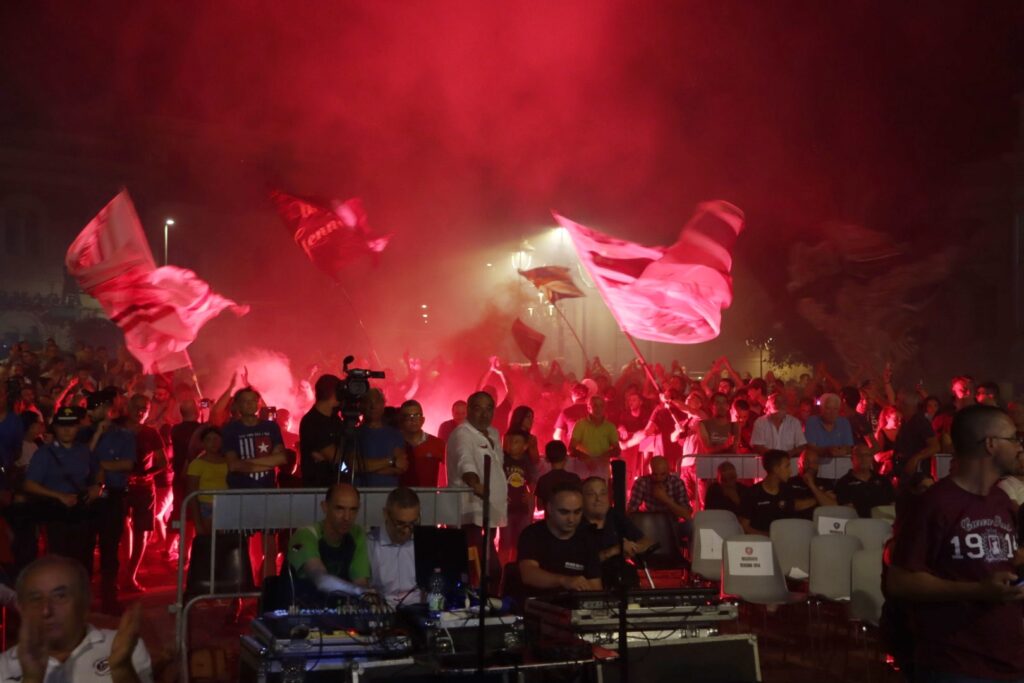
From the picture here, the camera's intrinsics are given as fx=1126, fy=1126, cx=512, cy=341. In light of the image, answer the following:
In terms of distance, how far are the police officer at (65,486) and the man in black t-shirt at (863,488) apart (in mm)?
6825

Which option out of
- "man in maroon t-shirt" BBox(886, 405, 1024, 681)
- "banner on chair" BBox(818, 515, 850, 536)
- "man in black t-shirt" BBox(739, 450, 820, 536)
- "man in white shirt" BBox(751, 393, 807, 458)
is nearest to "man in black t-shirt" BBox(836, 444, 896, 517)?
"man in black t-shirt" BBox(739, 450, 820, 536)

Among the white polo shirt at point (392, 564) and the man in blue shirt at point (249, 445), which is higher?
the man in blue shirt at point (249, 445)

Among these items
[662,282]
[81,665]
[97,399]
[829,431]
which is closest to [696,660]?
[81,665]

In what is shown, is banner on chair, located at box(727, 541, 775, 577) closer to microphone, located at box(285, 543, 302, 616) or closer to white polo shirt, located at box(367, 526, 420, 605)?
white polo shirt, located at box(367, 526, 420, 605)

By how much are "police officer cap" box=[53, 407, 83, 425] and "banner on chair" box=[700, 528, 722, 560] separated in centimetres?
535

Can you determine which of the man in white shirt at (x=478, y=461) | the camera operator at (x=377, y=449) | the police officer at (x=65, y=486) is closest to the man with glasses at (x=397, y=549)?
the man in white shirt at (x=478, y=461)

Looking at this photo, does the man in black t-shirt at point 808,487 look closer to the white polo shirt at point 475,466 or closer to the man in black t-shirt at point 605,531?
the man in black t-shirt at point 605,531

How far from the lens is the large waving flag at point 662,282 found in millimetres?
15375

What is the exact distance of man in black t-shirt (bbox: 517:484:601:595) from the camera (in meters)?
7.06

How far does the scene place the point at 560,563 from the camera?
23.4ft

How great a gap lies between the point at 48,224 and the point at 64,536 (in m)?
25.2

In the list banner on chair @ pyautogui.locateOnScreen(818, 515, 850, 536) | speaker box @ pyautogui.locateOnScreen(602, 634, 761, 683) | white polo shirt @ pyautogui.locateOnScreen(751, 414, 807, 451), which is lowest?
speaker box @ pyautogui.locateOnScreen(602, 634, 761, 683)

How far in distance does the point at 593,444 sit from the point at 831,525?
11.4ft

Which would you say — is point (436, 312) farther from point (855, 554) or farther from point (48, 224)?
point (855, 554)
